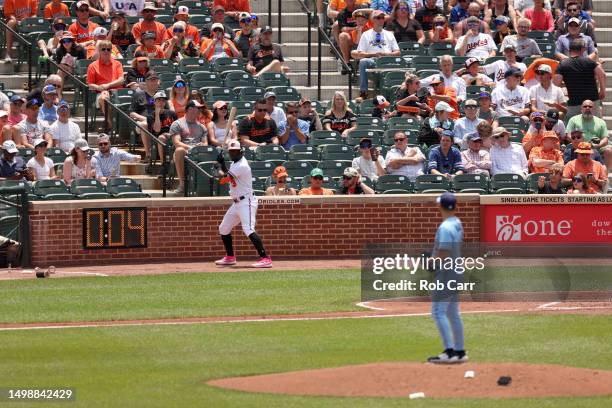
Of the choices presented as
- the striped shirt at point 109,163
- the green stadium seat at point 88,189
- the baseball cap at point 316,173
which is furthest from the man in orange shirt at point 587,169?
the green stadium seat at point 88,189

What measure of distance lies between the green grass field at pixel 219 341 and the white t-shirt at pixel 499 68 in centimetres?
773

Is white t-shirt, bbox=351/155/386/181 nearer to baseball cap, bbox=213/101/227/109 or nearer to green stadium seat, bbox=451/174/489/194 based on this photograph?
green stadium seat, bbox=451/174/489/194

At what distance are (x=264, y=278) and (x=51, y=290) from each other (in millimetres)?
3053

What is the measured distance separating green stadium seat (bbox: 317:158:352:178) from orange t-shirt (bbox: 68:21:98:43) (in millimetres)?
5231

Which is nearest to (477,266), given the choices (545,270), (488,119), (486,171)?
(545,270)

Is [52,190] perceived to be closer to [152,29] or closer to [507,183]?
[152,29]

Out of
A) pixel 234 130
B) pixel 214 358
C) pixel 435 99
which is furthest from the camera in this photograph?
pixel 435 99

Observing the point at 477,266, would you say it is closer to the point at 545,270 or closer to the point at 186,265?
the point at 545,270

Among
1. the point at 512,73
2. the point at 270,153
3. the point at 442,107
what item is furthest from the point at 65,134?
the point at 512,73

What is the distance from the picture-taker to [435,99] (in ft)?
79.2

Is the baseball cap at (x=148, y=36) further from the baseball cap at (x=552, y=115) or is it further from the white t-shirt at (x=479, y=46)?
the baseball cap at (x=552, y=115)

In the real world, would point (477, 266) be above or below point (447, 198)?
below

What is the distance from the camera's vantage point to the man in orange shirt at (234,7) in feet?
86.3

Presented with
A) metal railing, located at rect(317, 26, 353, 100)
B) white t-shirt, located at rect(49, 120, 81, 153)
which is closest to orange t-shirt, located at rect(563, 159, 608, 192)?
metal railing, located at rect(317, 26, 353, 100)
